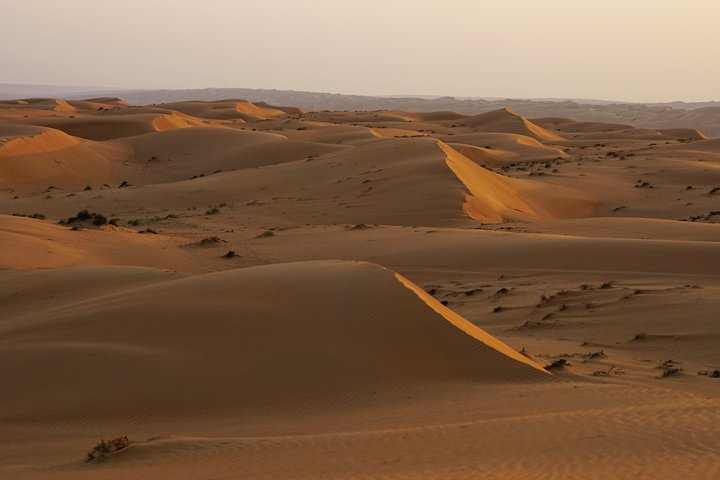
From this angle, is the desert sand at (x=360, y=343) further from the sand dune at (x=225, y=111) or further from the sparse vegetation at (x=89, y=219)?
the sand dune at (x=225, y=111)

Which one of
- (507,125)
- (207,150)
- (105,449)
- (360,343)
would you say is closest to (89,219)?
(360,343)

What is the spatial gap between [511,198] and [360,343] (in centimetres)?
2094

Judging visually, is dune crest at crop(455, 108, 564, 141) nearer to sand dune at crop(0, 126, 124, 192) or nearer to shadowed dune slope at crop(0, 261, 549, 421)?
sand dune at crop(0, 126, 124, 192)

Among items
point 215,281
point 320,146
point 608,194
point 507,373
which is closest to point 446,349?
point 507,373

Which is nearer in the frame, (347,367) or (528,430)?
(528,430)

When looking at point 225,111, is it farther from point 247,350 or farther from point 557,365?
point 557,365

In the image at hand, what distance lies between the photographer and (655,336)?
43.5 ft

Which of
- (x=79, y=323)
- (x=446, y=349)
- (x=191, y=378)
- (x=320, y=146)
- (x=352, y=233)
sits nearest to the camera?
(x=191, y=378)

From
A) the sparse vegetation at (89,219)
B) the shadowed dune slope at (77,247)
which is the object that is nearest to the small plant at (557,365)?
the shadowed dune slope at (77,247)

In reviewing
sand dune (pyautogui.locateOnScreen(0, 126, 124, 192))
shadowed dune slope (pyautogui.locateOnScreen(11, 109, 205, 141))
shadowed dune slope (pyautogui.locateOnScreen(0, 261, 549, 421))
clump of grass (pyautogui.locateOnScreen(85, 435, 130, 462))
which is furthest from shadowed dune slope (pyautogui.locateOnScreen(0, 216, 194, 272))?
shadowed dune slope (pyautogui.locateOnScreen(11, 109, 205, 141))

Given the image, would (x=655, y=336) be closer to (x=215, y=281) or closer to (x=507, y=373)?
(x=507, y=373)

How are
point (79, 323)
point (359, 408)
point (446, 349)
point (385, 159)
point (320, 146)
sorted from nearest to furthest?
point (359, 408) < point (446, 349) < point (79, 323) < point (385, 159) < point (320, 146)

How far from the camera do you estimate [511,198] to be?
1219 inches

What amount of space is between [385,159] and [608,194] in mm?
8341
